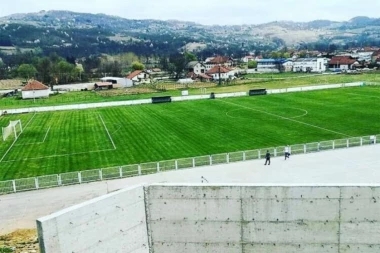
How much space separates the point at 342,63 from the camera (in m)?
156

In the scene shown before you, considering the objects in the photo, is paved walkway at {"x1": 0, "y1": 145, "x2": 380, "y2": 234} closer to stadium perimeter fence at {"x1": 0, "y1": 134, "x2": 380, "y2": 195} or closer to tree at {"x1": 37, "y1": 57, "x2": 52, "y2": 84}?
stadium perimeter fence at {"x1": 0, "y1": 134, "x2": 380, "y2": 195}

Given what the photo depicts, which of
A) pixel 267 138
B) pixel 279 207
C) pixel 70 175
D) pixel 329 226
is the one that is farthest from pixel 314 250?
pixel 267 138

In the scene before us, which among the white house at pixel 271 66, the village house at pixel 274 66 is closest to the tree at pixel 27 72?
the village house at pixel 274 66

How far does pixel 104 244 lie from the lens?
17.7 m

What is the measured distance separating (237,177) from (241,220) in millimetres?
10997

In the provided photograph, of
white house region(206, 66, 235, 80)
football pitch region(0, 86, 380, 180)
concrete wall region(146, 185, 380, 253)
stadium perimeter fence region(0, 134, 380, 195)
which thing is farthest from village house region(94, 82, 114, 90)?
concrete wall region(146, 185, 380, 253)

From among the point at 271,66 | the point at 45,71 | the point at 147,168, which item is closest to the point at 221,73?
the point at 271,66

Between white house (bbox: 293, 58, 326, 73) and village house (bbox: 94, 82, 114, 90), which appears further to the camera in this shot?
white house (bbox: 293, 58, 326, 73)

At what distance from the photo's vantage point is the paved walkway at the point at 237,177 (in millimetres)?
26375

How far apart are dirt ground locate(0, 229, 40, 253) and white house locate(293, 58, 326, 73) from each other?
139439 mm

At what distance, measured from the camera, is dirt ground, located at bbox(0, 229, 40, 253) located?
20.8m

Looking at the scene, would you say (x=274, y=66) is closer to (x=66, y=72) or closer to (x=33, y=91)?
(x=66, y=72)

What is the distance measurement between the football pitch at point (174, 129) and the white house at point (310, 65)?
3307 inches

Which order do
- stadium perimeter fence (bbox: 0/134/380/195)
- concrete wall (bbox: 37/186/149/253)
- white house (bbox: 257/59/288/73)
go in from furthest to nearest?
white house (bbox: 257/59/288/73) → stadium perimeter fence (bbox: 0/134/380/195) → concrete wall (bbox: 37/186/149/253)
